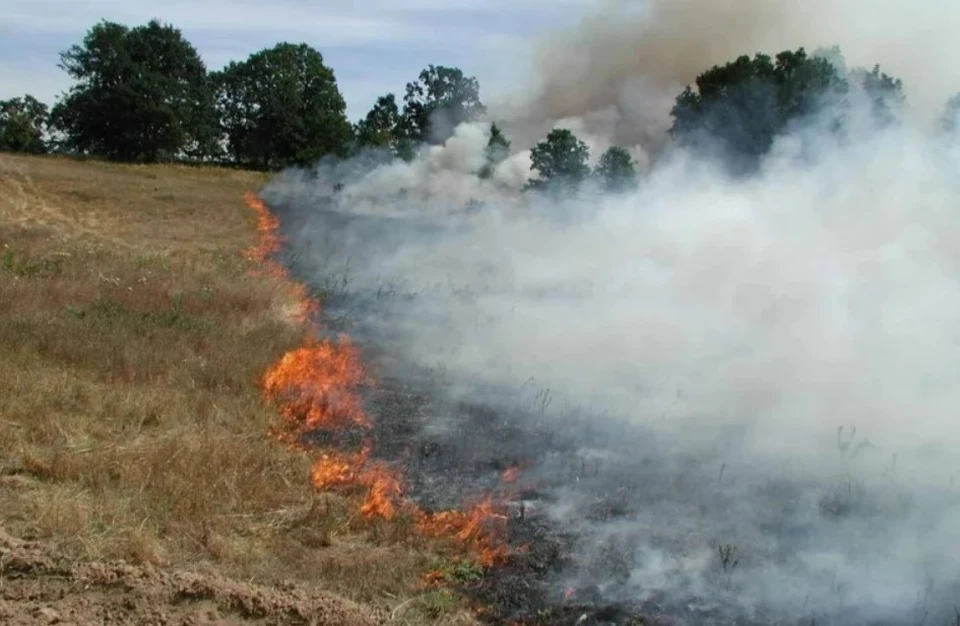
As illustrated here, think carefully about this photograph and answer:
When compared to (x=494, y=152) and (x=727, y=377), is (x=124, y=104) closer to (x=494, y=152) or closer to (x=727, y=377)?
(x=494, y=152)

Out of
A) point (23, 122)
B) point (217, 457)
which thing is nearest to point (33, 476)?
point (217, 457)

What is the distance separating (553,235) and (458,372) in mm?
7408

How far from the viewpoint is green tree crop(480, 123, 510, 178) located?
93.3 feet

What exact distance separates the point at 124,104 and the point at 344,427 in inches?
1443

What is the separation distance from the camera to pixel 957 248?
9.52 m

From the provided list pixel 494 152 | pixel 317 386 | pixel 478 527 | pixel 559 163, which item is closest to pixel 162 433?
pixel 317 386

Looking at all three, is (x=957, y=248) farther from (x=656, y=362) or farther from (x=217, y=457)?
(x=217, y=457)

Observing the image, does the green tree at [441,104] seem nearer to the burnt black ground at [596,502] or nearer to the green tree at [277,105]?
the green tree at [277,105]

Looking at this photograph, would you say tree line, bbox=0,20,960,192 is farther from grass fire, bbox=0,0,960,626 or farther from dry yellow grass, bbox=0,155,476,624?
dry yellow grass, bbox=0,155,476,624

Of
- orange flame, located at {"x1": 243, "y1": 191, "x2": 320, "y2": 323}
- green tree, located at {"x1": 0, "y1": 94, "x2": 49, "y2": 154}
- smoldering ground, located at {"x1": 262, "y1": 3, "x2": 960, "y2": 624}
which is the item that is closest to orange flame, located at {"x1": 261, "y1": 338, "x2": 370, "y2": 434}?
smoldering ground, located at {"x1": 262, "y1": 3, "x2": 960, "y2": 624}

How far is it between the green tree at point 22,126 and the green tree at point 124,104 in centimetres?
338

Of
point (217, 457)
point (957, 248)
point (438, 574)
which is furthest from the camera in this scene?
point (957, 248)

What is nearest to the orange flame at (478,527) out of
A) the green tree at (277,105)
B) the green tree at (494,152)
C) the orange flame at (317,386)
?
the orange flame at (317,386)

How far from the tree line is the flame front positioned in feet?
49.2
